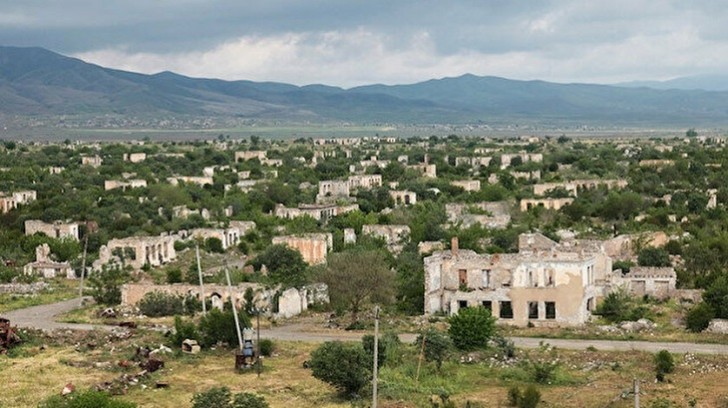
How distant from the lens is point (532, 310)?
39.7 m

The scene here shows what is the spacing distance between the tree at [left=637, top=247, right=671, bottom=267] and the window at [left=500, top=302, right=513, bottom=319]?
10219mm

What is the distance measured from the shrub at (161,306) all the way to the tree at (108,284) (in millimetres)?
2401

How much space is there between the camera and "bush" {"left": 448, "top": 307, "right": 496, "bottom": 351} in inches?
1348

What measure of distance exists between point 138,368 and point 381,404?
25.5 feet

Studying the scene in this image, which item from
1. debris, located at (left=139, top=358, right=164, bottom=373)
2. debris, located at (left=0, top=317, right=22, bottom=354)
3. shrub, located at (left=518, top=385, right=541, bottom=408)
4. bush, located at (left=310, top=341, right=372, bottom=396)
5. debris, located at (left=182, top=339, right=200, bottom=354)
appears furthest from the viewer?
debris, located at (left=0, top=317, right=22, bottom=354)

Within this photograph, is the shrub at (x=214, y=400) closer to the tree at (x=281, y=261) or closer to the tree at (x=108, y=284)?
the tree at (x=108, y=284)

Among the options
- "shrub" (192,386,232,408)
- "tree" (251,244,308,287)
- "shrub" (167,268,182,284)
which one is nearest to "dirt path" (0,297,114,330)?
"shrub" (167,268,182,284)

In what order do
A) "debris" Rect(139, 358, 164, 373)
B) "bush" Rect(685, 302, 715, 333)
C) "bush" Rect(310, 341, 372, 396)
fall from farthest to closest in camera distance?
"bush" Rect(685, 302, 715, 333)
"debris" Rect(139, 358, 164, 373)
"bush" Rect(310, 341, 372, 396)

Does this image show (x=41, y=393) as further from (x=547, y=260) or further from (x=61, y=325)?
(x=547, y=260)

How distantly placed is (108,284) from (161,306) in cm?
437

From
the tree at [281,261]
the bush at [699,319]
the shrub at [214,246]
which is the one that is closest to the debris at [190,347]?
the tree at [281,261]

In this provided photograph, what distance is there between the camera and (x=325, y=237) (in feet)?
181

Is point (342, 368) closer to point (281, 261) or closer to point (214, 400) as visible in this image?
point (214, 400)

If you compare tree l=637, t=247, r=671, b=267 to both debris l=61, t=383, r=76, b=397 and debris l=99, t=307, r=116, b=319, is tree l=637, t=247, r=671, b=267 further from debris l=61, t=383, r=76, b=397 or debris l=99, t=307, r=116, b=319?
debris l=61, t=383, r=76, b=397
